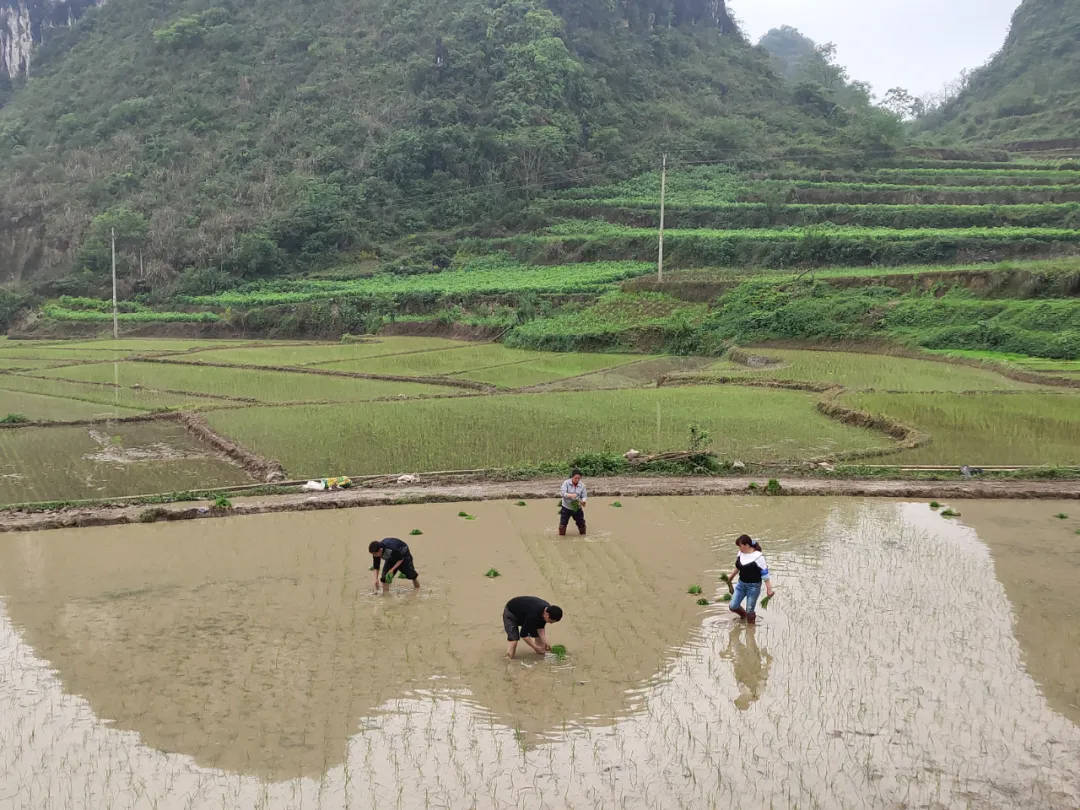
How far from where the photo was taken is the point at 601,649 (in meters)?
7.04

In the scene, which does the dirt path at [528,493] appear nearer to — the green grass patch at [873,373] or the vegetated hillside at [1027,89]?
the green grass patch at [873,373]

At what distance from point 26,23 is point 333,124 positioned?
34.9 meters

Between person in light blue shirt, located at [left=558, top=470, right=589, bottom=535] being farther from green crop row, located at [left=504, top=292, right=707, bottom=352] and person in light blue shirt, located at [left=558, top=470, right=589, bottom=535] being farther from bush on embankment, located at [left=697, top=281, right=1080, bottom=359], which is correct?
green crop row, located at [left=504, top=292, right=707, bottom=352]

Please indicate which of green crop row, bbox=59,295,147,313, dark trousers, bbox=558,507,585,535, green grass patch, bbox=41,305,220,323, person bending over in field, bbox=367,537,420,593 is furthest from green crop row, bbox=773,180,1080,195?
person bending over in field, bbox=367,537,420,593

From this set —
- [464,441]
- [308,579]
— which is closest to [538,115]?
[464,441]

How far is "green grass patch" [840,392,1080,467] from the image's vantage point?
45.3 feet

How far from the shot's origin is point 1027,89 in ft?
214

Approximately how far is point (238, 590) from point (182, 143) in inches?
2165

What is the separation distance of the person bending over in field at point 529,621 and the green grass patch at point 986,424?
8685 mm

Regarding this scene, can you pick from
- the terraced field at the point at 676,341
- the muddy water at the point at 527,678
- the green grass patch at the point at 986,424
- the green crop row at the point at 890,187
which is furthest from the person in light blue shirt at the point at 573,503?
the green crop row at the point at 890,187

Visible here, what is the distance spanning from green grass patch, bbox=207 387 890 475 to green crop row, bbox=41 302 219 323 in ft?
76.5

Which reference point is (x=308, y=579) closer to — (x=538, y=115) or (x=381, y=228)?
(x=381, y=228)

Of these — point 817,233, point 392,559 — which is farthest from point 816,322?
point 392,559

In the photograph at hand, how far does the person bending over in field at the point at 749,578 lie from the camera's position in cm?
737
